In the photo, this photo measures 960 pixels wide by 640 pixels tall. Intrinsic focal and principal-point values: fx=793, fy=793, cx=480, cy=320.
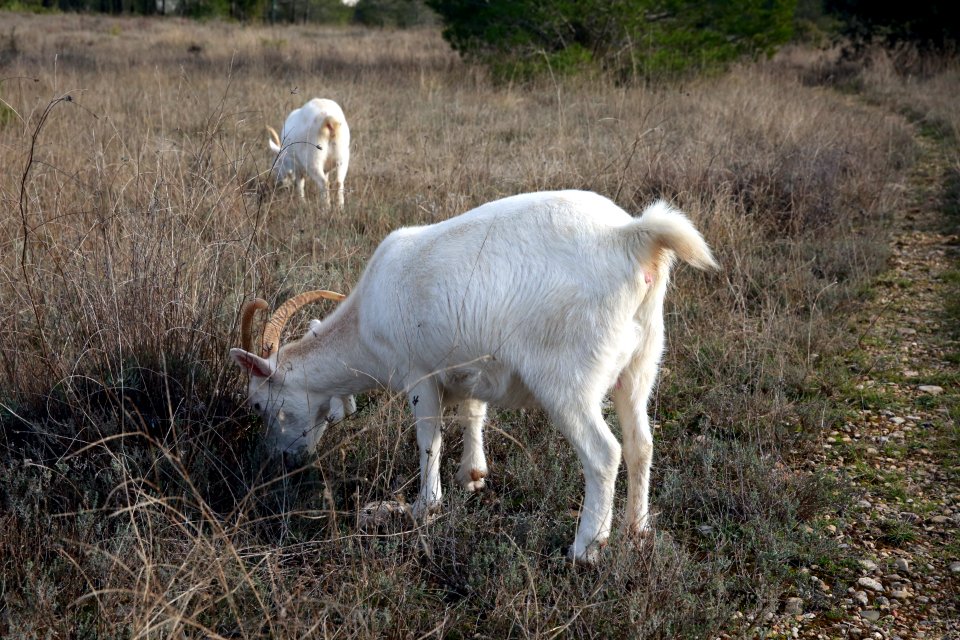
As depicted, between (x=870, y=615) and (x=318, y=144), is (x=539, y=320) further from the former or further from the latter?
(x=318, y=144)

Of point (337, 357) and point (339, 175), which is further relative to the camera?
point (339, 175)

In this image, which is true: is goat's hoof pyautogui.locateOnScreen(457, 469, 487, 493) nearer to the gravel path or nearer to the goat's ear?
the goat's ear

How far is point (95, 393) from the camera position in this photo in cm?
329

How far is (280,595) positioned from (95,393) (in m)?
1.32

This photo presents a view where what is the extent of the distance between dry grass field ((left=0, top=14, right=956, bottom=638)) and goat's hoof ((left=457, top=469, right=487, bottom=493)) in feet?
0.28

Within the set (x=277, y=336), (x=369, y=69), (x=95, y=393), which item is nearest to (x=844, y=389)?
(x=277, y=336)

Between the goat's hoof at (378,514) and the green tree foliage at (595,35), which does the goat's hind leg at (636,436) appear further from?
the green tree foliage at (595,35)

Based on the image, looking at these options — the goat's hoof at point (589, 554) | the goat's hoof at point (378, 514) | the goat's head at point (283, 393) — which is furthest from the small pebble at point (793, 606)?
the goat's head at point (283, 393)

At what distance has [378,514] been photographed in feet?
9.74

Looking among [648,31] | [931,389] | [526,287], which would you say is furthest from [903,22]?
[526,287]

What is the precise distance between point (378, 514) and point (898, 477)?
231 centimetres

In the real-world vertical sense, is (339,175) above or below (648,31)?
below

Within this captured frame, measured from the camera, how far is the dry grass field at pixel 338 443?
8.38 ft

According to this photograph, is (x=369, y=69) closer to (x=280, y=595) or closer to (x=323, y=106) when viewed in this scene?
(x=323, y=106)
